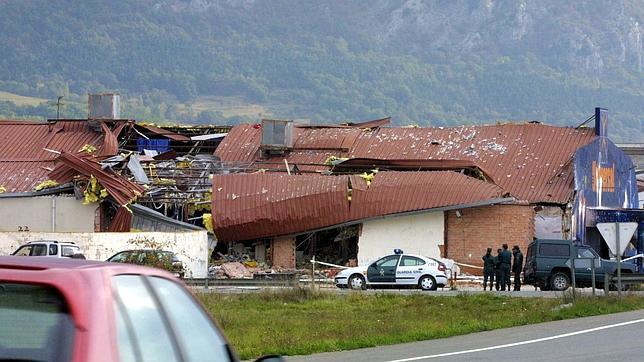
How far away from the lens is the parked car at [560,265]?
Result: 36688mm

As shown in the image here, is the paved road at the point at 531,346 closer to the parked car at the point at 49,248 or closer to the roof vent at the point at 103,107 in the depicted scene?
the parked car at the point at 49,248

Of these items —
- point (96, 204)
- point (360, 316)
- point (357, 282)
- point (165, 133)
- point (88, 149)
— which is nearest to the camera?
point (360, 316)

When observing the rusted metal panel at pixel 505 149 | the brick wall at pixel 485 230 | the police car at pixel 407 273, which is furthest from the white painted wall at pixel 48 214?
the police car at pixel 407 273

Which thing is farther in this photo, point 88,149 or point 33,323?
point 88,149

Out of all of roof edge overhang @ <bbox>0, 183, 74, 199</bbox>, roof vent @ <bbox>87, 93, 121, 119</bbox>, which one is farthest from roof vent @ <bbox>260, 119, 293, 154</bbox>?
roof edge overhang @ <bbox>0, 183, 74, 199</bbox>

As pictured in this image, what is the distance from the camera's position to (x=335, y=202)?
4762 cm

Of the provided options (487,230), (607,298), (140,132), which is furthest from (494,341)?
(140,132)

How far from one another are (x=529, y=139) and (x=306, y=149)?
9808 mm

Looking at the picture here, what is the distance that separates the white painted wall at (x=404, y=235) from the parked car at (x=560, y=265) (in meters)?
10.9

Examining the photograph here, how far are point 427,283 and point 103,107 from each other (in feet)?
84.0

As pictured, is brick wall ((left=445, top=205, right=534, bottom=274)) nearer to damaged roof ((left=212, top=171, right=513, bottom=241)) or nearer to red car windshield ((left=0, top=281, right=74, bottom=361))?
damaged roof ((left=212, top=171, right=513, bottom=241))

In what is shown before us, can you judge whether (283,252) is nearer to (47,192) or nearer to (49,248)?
(47,192)

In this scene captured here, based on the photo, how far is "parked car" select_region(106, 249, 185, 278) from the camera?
1528 inches

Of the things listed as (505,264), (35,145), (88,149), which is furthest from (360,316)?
(35,145)
